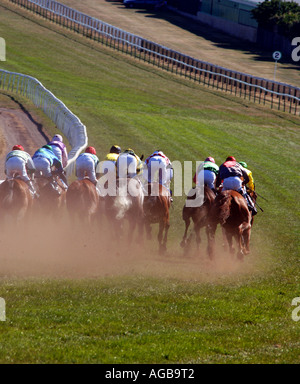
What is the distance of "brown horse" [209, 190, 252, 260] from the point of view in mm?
15305

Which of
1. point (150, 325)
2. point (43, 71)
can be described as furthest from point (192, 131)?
point (150, 325)

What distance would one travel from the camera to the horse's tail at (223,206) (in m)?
15.3

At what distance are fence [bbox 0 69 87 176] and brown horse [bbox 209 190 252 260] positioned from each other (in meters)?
7.50

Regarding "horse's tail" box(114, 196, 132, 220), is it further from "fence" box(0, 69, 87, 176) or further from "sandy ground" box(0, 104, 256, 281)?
"fence" box(0, 69, 87, 176)

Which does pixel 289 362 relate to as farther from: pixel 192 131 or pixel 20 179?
pixel 192 131

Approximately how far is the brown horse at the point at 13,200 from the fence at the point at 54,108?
5938 millimetres

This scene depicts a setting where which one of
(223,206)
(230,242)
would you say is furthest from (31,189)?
(230,242)

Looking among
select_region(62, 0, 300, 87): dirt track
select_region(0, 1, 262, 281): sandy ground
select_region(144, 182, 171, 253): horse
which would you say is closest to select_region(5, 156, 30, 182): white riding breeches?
select_region(0, 1, 262, 281): sandy ground

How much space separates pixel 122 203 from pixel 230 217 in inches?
102

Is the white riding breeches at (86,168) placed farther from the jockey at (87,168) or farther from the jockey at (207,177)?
the jockey at (207,177)

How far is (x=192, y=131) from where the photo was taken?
3462cm

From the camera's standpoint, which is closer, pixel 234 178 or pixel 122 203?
pixel 122 203

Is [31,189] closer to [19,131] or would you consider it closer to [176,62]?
[19,131]

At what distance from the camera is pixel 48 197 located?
56.4 feet
